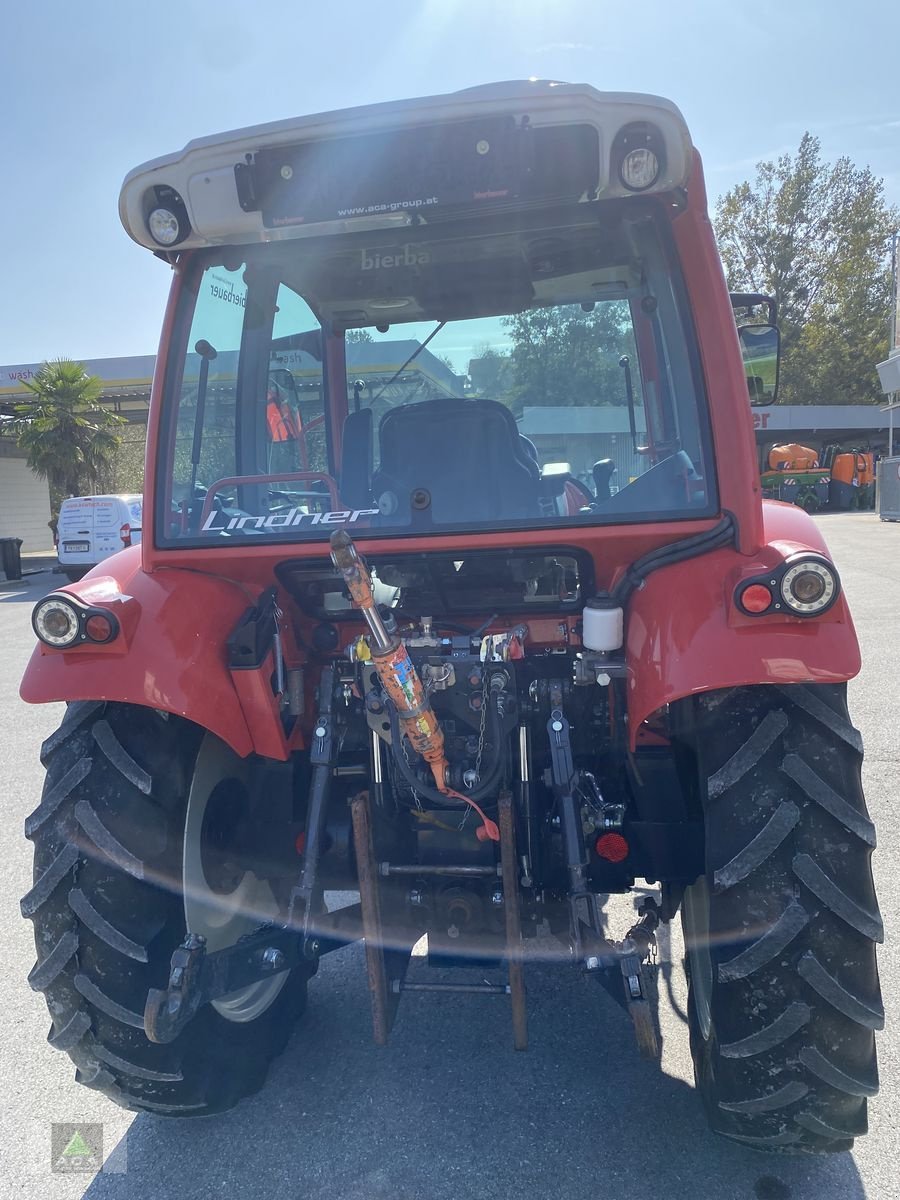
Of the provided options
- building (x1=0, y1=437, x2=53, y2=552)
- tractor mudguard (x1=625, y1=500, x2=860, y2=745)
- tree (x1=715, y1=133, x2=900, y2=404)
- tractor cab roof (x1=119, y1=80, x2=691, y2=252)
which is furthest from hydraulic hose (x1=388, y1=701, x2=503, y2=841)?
tree (x1=715, y1=133, x2=900, y2=404)

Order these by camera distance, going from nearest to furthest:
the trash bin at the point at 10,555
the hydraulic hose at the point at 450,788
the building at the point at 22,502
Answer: the hydraulic hose at the point at 450,788
the trash bin at the point at 10,555
the building at the point at 22,502

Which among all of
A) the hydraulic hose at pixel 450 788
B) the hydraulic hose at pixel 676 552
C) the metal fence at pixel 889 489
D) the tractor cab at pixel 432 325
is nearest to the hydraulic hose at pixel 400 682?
the hydraulic hose at pixel 450 788

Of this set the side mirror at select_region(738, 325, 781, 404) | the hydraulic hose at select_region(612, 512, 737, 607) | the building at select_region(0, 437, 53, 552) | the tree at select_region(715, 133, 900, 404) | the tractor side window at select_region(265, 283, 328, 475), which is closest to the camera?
the hydraulic hose at select_region(612, 512, 737, 607)

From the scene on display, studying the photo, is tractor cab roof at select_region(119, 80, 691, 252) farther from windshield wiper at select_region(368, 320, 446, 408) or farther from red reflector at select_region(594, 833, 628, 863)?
red reflector at select_region(594, 833, 628, 863)

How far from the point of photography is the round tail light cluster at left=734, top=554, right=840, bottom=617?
2033mm

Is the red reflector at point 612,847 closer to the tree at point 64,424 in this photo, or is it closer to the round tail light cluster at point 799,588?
the round tail light cluster at point 799,588

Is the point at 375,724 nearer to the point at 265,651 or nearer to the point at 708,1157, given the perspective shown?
the point at 265,651

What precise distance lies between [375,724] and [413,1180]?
4.05 ft

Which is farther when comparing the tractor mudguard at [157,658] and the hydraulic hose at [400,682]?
Result: the tractor mudguard at [157,658]

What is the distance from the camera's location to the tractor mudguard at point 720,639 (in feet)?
6.61

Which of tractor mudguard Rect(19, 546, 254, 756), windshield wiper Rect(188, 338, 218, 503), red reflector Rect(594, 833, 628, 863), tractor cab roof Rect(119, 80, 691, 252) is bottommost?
red reflector Rect(594, 833, 628, 863)

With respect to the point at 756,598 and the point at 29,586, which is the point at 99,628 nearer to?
the point at 756,598

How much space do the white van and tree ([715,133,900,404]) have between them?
32.6m

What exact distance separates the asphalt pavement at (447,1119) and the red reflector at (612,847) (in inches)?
30.4
